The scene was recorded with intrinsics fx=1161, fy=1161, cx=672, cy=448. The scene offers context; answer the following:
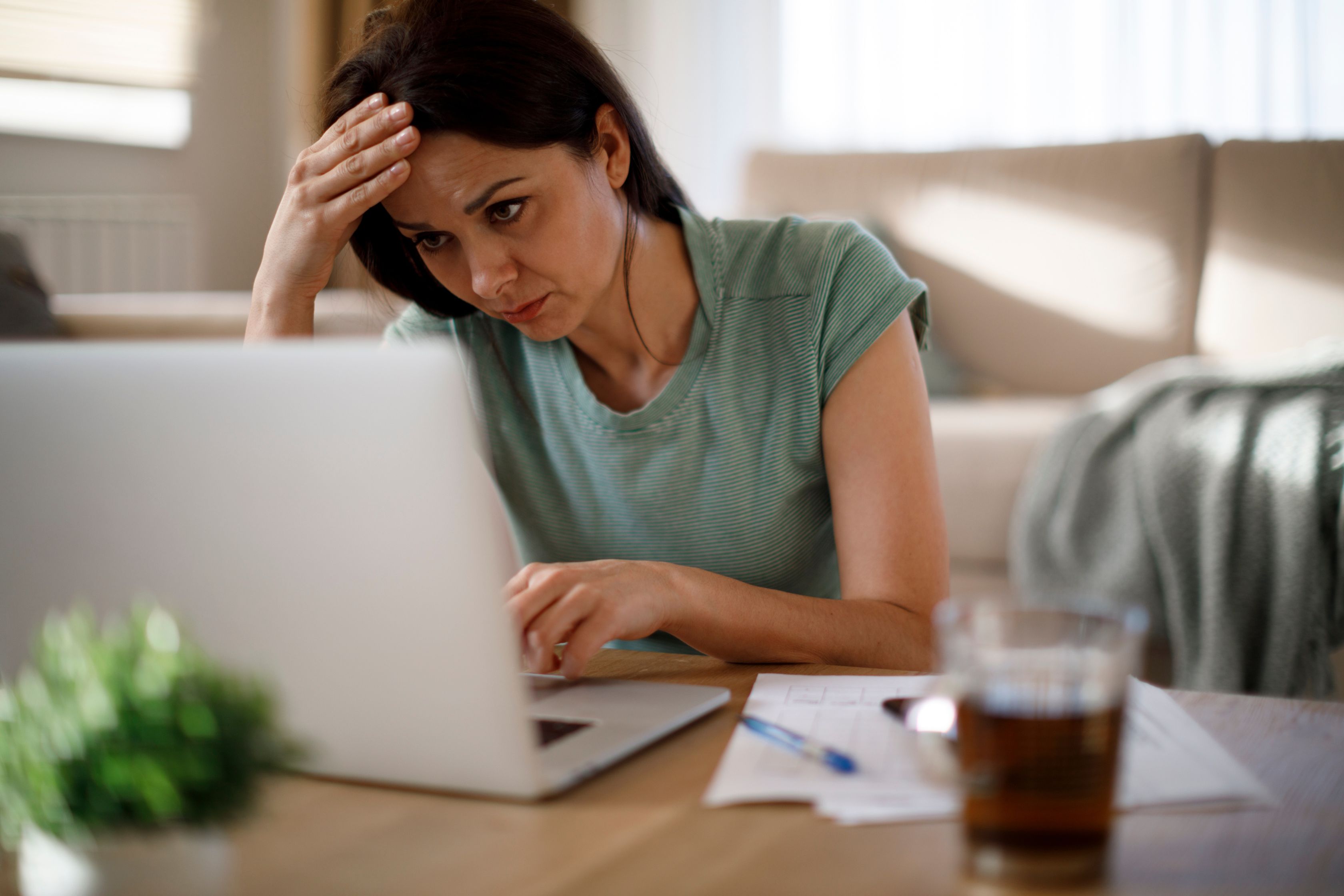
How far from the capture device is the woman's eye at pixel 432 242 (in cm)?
105

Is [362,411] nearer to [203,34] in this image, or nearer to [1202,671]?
[1202,671]

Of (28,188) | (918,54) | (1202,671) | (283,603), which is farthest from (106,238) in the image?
(283,603)

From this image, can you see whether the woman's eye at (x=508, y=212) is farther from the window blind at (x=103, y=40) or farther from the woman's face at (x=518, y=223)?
the window blind at (x=103, y=40)

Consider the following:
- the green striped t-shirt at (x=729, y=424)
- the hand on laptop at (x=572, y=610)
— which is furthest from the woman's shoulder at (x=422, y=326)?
the hand on laptop at (x=572, y=610)

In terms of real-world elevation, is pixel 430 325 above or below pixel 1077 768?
above

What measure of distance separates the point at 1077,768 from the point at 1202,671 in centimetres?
154

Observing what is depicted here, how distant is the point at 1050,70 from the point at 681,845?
3501mm

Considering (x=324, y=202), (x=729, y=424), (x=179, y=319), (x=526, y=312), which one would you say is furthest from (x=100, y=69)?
(x=729, y=424)

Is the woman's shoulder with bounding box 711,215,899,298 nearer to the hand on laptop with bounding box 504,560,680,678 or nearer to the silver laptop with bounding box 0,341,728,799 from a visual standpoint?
the hand on laptop with bounding box 504,560,680,678

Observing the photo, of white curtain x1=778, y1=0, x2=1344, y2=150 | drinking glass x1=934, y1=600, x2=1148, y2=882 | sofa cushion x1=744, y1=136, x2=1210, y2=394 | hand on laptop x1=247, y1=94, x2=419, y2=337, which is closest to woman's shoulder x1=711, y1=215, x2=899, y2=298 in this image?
hand on laptop x1=247, y1=94, x2=419, y2=337

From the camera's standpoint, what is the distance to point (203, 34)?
4211mm

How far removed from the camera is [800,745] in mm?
598

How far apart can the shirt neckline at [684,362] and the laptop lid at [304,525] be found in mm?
620

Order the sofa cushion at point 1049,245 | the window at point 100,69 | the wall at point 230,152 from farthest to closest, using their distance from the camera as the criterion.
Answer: the wall at point 230,152, the window at point 100,69, the sofa cushion at point 1049,245
